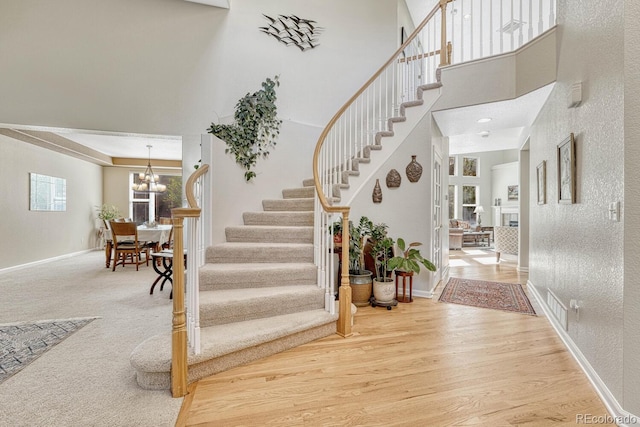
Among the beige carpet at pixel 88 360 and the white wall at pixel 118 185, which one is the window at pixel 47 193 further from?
the beige carpet at pixel 88 360

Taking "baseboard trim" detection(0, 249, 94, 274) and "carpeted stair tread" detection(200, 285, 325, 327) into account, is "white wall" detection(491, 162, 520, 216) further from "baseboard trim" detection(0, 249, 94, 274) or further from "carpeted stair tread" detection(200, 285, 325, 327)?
"baseboard trim" detection(0, 249, 94, 274)

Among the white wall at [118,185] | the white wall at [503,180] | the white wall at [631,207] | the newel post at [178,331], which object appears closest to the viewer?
the white wall at [631,207]

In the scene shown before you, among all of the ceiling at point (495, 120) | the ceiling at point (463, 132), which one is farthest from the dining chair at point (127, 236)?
the ceiling at point (495, 120)

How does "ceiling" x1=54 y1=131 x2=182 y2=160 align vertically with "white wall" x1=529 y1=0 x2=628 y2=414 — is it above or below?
above

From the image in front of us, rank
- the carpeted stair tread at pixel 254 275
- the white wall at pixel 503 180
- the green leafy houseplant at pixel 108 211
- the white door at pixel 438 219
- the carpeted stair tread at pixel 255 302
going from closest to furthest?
the carpeted stair tread at pixel 255 302 → the carpeted stair tread at pixel 254 275 → the white door at pixel 438 219 → the green leafy houseplant at pixel 108 211 → the white wall at pixel 503 180

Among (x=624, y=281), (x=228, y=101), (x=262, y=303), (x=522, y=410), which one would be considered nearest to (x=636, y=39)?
(x=624, y=281)

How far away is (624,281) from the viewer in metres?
1.62

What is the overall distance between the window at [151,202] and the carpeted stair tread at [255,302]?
734 centimetres

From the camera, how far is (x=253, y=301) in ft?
8.42

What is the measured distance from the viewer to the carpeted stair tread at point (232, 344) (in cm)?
194

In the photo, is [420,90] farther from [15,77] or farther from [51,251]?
[51,251]

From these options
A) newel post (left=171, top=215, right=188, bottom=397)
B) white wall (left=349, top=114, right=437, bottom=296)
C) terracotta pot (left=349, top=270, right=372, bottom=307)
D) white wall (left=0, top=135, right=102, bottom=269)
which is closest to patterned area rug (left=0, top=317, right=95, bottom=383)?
newel post (left=171, top=215, right=188, bottom=397)

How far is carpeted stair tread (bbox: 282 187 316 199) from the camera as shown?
4211 millimetres

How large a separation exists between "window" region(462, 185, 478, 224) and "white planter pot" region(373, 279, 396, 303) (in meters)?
8.92
